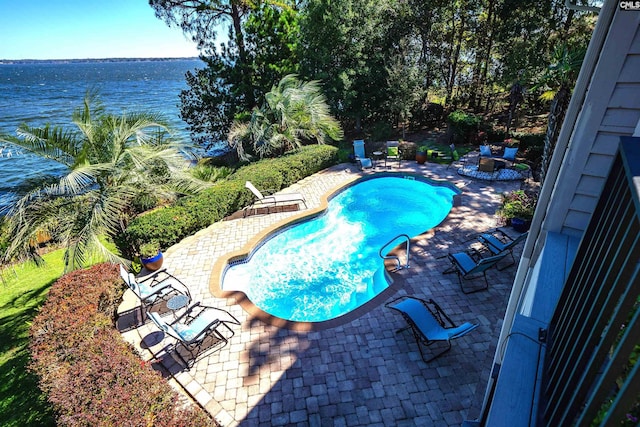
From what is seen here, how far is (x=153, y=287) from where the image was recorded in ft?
25.7

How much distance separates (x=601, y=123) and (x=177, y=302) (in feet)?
25.8

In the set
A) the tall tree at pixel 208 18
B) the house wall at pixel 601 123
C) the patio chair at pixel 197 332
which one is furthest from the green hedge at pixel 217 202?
the house wall at pixel 601 123

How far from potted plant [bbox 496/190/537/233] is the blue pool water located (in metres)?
2.54

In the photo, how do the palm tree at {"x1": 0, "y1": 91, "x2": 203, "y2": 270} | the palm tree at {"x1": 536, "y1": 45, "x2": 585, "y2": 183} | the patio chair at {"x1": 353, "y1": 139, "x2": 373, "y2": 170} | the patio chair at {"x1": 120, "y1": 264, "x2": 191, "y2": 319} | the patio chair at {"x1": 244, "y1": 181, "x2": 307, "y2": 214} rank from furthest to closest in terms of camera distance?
the patio chair at {"x1": 353, "y1": 139, "x2": 373, "y2": 170} < the patio chair at {"x1": 244, "y1": 181, "x2": 307, "y2": 214} < the palm tree at {"x1": 536, "y1": 45, "x2": 585, "y2": 183} < the patio chair at {"x1": 120, "y1": 264, "x2": 191, "y2": 319} < the palm tree at {"x1": 0, "y1": 91, "x2": 203, "y2": 270}

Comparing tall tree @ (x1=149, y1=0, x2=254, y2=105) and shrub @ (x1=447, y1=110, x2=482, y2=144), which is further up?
tall tree @ (x1=149, y1=0, x2=254, y2=105)

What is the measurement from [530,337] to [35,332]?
7.47m

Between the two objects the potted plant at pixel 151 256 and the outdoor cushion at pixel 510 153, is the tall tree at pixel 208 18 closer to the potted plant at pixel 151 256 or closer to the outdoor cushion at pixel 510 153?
the potted plant at pixel 151 256

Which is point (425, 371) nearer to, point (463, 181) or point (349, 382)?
point (349, 382)

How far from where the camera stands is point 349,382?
5793 millimetres

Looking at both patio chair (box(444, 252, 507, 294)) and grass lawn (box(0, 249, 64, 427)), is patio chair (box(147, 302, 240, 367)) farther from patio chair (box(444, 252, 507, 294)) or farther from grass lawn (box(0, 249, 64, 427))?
patio chair (box(444, 252, 507, 294))

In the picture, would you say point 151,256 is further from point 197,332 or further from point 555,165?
point 555,165

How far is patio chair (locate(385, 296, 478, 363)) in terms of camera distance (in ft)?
19.6

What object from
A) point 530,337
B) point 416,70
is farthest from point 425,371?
point 416,70

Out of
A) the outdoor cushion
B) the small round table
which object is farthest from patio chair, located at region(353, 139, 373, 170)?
the small round table
